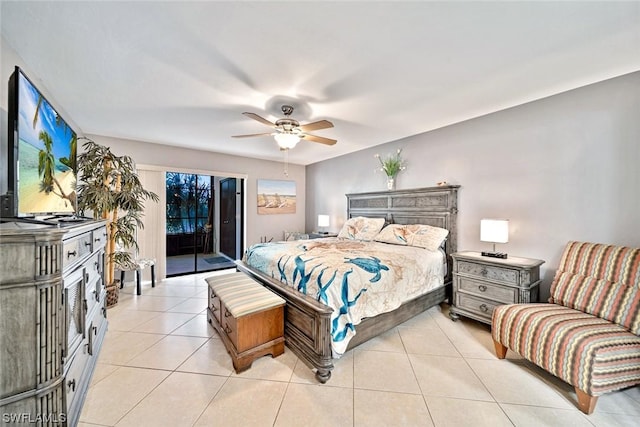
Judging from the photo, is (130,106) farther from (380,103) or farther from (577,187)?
(577,187)

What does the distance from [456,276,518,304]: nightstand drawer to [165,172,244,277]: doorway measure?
459 cm

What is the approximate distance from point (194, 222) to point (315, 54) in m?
5.33

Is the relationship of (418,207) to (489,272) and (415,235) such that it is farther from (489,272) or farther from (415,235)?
(489,272)

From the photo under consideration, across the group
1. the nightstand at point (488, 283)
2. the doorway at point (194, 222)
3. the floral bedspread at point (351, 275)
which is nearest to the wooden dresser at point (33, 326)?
the floral bedspread at point (351, 275)

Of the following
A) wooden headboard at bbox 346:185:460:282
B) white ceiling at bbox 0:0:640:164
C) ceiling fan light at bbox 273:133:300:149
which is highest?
white ceiling at bbox 0:0:640:164

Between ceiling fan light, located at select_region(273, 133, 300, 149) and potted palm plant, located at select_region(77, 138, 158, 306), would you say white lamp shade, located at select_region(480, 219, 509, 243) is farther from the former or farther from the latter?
potted palm plant, located at select_region(77, 138, 158, 306)

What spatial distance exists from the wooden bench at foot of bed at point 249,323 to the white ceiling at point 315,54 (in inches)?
80.0

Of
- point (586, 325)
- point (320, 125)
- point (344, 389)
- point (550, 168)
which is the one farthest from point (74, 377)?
point (550, 168)

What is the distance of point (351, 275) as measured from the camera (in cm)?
216

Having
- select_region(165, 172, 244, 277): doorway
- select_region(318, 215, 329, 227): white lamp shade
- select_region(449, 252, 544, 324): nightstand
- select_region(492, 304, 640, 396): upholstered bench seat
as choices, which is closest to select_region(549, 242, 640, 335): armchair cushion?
select_region(492, 304, 640, 396): upholstered bench seat

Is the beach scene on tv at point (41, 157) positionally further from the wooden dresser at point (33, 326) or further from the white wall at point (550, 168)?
the white wall at point (550, 168)

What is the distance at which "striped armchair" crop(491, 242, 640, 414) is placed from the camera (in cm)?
157

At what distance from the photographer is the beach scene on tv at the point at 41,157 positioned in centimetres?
134

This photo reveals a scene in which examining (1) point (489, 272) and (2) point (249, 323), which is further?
(1) point (489, 272)
